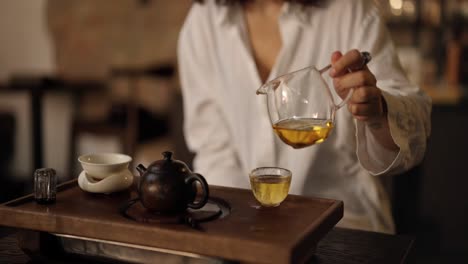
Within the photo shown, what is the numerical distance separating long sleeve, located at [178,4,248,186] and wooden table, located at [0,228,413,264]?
20.4 inches

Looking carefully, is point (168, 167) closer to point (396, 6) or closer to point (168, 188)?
point (168, 188)

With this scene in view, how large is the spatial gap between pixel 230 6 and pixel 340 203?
0.78 meters

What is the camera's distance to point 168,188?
3.79 ft

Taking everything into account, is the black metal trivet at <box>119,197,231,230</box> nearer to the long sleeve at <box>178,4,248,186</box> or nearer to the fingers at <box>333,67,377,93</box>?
the fingers at <box>333,67,377,93</box>

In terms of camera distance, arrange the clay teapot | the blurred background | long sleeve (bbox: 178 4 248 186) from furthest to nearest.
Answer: the blurred background → long sleeve (bbox: 178 4 248 186) → the clay teapot

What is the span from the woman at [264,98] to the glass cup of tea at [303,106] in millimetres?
204

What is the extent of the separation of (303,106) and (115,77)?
139 inches

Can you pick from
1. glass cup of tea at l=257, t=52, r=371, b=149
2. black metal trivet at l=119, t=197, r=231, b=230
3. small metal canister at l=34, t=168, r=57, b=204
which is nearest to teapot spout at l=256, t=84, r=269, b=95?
glass cup of tea at l=257, t=52, r=371, b=149

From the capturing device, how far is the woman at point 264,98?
157 cm

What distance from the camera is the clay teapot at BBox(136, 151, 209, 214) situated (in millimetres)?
1156

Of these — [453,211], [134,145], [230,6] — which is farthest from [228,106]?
[134,145]

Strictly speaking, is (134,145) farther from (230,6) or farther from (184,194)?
(184,194)

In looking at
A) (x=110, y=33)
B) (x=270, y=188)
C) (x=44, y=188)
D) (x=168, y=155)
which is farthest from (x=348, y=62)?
(x=110, y=33)

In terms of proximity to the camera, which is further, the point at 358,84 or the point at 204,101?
the point at 204,101
